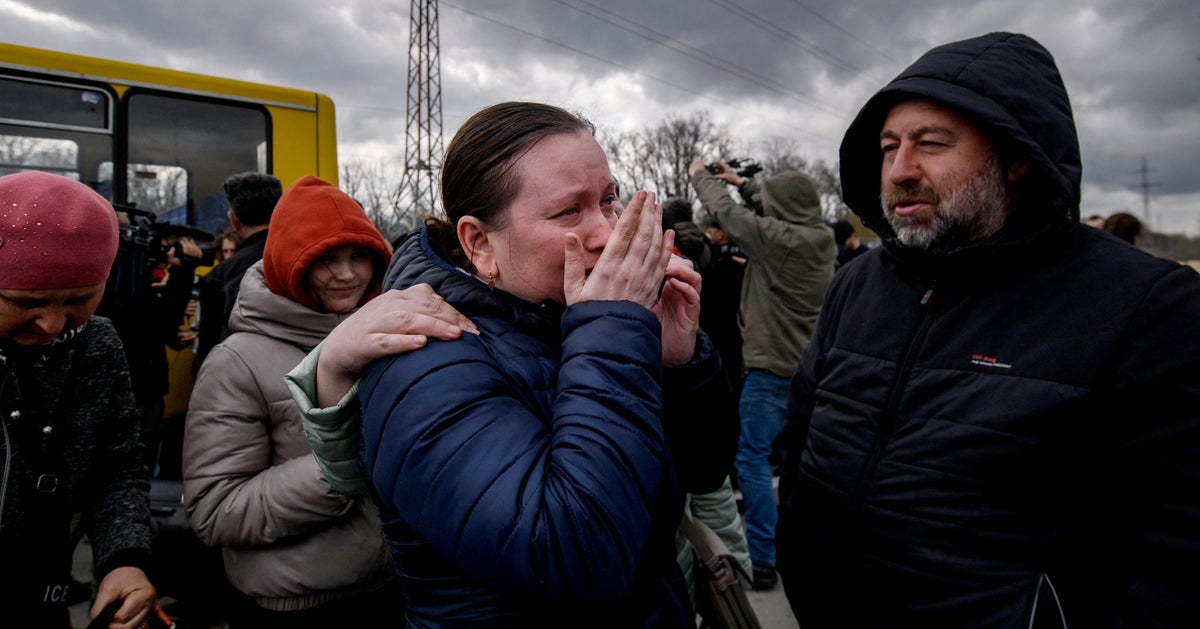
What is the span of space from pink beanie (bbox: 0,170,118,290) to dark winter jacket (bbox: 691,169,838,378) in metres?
3.29

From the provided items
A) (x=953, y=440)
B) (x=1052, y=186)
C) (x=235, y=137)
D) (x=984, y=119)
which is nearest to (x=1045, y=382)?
(x=953, y=440)

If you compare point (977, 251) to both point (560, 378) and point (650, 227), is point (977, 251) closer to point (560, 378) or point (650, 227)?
point (650, 227)

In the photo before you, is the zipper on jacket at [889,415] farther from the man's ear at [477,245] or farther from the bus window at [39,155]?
the bus window at [39,155]

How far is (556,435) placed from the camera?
95 centimetres

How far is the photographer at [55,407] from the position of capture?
5.09 feet

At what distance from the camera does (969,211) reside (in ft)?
5.46

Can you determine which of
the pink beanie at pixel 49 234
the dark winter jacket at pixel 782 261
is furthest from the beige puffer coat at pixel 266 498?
the dark winter jacket at pixel 782 261

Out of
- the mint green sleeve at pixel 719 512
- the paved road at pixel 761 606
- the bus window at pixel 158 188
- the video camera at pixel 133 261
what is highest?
the bus window at pixel 158 188

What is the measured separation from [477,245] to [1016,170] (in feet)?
4.71

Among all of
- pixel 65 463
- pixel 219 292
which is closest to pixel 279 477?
pixel 65 463

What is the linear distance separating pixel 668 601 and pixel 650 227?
0.72 metres

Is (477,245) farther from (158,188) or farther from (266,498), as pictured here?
(158,188)

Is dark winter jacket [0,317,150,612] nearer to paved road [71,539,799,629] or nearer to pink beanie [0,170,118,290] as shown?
pink beanie [0,170,118,290]

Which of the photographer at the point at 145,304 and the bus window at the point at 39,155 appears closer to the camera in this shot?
the photographer at the point at 145,304
